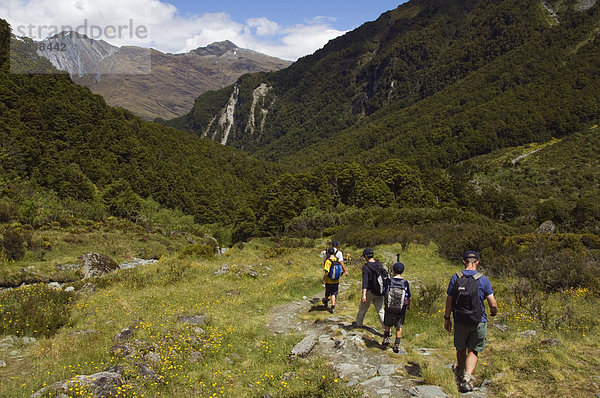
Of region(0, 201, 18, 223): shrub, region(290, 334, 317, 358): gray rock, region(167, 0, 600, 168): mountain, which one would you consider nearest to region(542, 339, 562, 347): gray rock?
region(290, 334, 317, 358): gray rock

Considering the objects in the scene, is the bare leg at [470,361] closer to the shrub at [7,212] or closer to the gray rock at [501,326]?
the gray rock at [501,326]

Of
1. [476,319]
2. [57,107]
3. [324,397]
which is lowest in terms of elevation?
[324,397]

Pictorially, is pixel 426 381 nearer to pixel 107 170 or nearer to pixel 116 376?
pixel 116 376

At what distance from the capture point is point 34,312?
9453 millimetres

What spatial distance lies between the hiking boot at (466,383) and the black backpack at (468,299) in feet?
2.77

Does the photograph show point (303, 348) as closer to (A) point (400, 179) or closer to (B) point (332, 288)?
(B) point (332, 288)

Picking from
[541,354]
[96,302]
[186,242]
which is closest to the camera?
[541,354]

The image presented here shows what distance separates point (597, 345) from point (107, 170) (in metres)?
76.5

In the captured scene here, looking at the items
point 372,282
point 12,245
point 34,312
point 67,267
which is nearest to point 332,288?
point 372,282

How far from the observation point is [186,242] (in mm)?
50562

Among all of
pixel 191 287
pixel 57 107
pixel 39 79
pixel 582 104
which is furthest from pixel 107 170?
pixel 582 104

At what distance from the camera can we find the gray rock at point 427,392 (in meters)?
5.20

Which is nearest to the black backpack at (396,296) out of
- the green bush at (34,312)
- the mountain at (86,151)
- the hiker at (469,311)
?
the hiker at (469,311)

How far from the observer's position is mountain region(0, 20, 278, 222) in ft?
190
